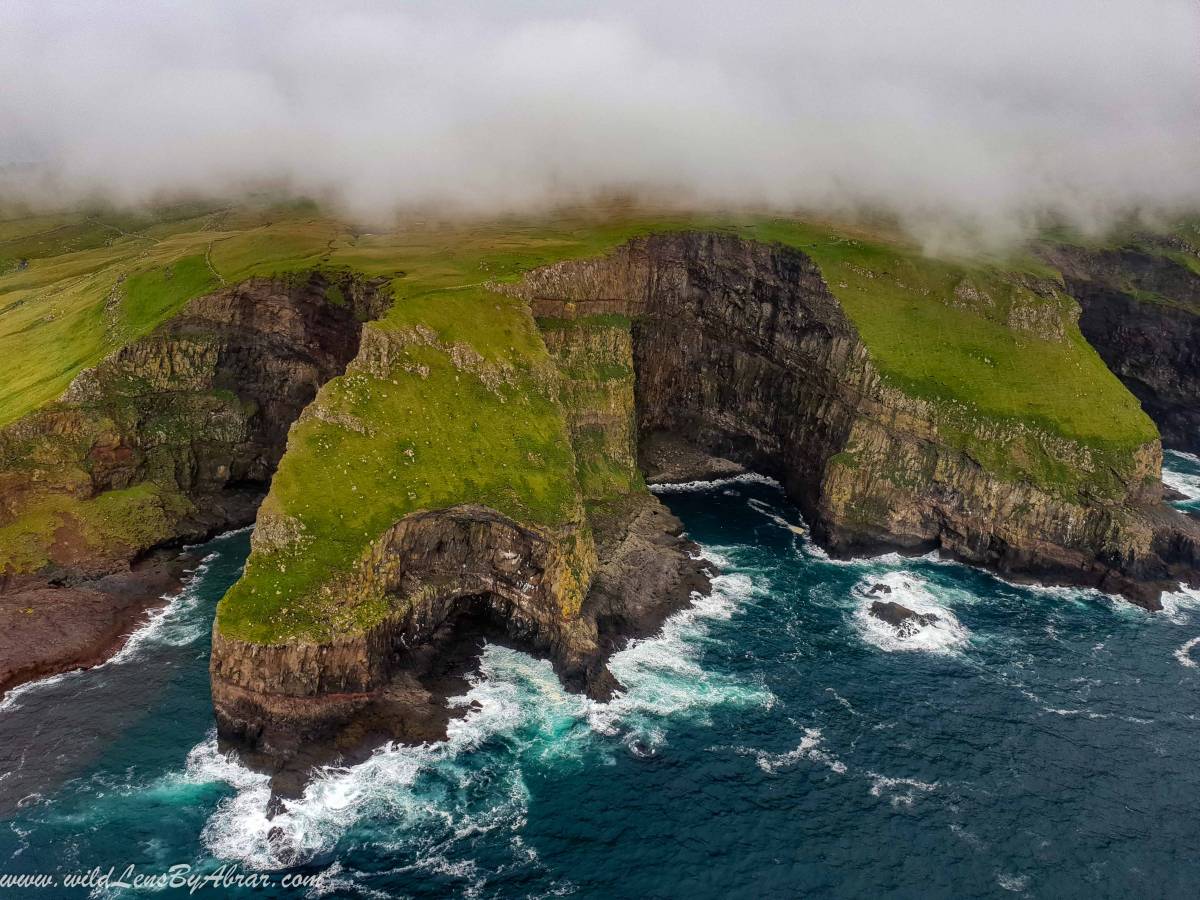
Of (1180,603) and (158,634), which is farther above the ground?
(158,634)

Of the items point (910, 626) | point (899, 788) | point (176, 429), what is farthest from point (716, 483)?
point (176, 429)

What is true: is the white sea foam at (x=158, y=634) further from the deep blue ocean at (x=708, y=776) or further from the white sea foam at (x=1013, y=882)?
the white sea foam at (x=1013, y=882)

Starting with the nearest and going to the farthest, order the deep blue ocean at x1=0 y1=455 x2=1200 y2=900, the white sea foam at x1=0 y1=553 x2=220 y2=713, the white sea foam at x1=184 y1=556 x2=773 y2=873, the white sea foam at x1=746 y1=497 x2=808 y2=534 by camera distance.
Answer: the deep blue ocean at x1=0 y1=455 x2=1200 y2=900 → the white sea foam at x1=184 y1=556 x2=773 y2=873 → the white sea foam at x1=0 y1=553 x2=220 y2=713 → the white sea foam at x1=746 y1=497 x2=808 y2=534

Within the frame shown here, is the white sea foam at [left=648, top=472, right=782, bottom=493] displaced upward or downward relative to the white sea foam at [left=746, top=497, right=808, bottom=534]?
upward

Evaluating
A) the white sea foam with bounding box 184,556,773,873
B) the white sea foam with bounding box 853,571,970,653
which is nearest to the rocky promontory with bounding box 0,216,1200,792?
the white sea foam with bounding box 184,556,773,873

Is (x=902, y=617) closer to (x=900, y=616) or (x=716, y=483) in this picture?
(x=900, y=616)

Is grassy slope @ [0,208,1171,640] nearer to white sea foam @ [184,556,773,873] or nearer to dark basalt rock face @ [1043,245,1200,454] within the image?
white sea foam @ [184,556,773,873]

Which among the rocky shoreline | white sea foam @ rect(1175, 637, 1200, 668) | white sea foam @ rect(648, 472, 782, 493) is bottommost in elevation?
white sea foam @ rect(1175, 637, 1200, 668)
